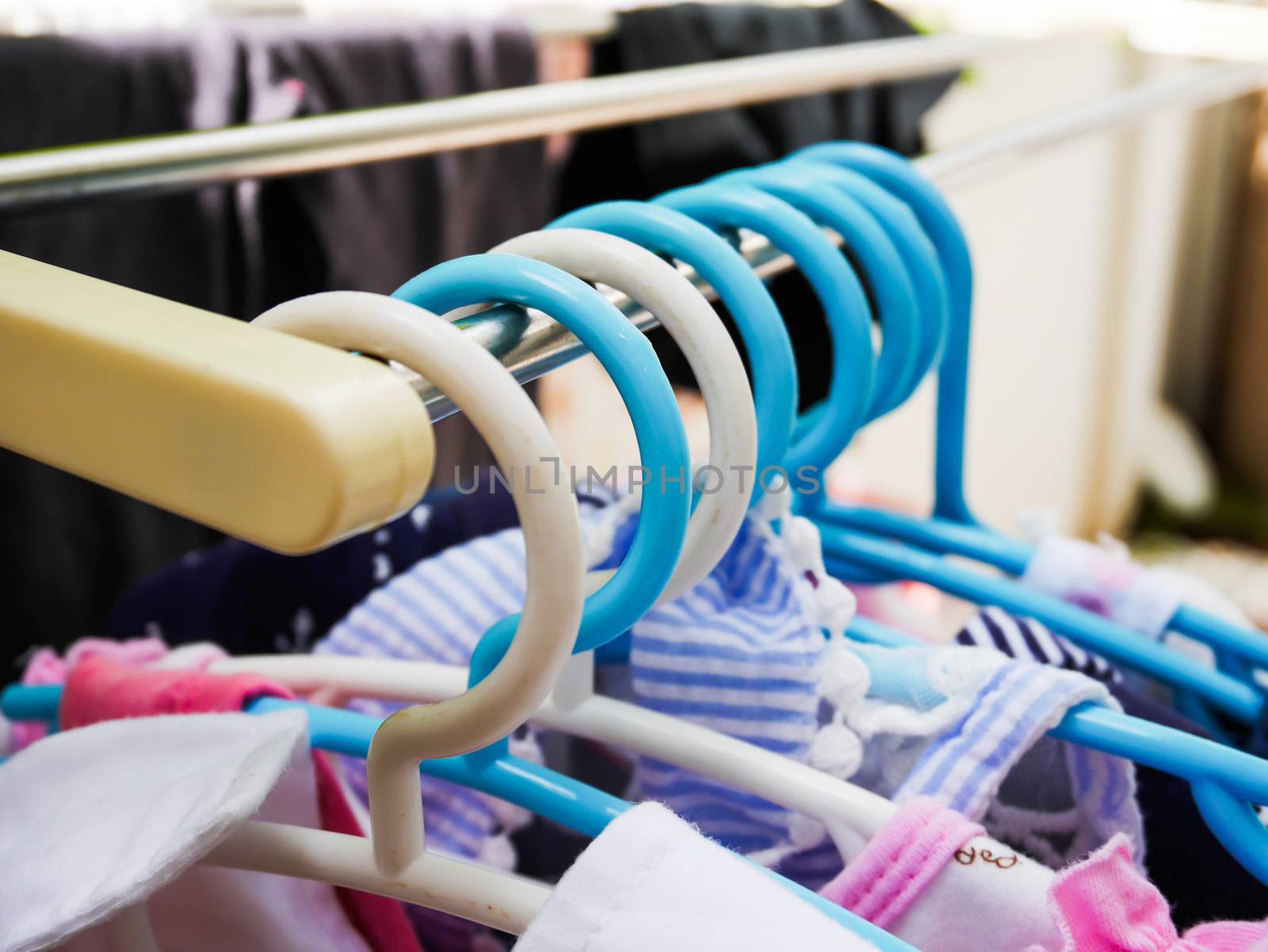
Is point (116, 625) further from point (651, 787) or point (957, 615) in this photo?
point (957, 615)

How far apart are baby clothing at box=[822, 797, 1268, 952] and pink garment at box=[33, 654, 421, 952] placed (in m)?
0.15

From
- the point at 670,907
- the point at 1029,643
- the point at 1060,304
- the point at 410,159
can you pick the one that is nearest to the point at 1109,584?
the point at 1029,643

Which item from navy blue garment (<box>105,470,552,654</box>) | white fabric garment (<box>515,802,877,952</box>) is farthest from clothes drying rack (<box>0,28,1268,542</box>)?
navy blue garment (<box>105,470,552,654</box>)

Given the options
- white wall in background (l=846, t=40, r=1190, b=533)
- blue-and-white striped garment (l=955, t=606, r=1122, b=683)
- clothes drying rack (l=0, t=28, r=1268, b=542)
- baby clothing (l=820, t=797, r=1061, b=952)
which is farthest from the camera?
white wall in background (l=846, t=40, r=1190, b=533)

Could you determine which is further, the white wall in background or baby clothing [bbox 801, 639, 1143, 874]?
the white wall in background

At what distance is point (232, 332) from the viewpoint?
195mm

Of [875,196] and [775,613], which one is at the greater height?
[875,196]

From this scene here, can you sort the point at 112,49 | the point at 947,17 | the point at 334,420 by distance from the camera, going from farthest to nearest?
the point at 947,17, the point at 112,49, the point at 334,420

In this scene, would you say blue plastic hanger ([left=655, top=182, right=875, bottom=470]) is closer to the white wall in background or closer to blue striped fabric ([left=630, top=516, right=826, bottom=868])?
blue striped fabric ([left=630, top=516, right=826, bottom=868])

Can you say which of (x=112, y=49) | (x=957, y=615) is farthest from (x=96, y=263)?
(x=957, y=615)

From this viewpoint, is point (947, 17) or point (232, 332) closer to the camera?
point (232, 332)

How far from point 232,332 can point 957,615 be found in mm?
812

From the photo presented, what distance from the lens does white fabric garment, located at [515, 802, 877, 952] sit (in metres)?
0.23

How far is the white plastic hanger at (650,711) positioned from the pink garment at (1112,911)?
0.05 meters
